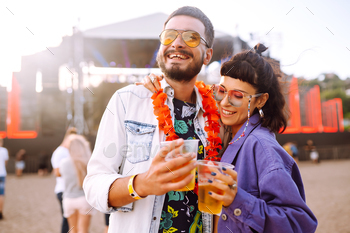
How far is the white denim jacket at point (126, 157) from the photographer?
1207 mm

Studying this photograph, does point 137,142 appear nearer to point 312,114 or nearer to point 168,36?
point 168,36

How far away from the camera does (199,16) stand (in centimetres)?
167

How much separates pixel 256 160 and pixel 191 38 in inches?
36.8

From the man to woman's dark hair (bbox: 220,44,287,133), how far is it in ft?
1.08

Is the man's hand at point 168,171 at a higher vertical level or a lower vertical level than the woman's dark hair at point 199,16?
lower

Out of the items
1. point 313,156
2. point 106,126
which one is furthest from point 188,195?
point 313,156

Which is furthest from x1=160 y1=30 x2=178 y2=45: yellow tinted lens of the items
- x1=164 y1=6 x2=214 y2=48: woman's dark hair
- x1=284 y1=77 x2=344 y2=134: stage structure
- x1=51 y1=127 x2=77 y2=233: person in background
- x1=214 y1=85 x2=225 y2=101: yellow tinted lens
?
x1=284 y1=77 x2=344 y2=134: stage structure

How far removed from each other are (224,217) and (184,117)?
2.35ft

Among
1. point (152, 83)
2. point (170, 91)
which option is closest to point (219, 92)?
point (170, 91)

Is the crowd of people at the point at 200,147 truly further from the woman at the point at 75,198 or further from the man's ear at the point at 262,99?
the woman at the point at 75,198

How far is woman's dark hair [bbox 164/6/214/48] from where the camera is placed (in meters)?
1.63

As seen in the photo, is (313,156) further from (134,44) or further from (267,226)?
(267,226)

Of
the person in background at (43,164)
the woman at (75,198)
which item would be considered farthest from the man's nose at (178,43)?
the person in background at (43,164)

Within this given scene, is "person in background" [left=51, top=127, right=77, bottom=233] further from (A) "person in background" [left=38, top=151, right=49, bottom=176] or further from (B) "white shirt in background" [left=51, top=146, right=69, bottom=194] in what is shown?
(A) "person in background" [left=38, top=151, right=49, bottom=176]
